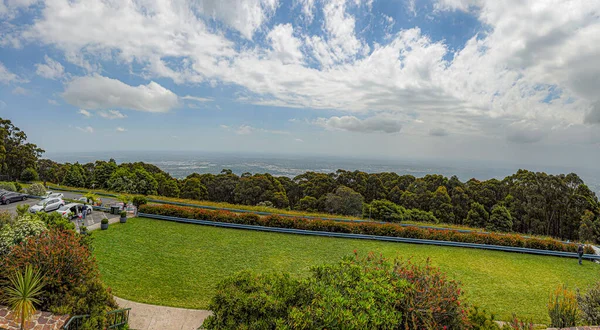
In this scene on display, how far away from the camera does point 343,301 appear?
4836mm

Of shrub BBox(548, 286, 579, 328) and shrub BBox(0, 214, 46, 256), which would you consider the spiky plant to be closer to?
shrub BBox(0, 214, 46, 256)

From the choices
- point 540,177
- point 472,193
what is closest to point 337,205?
point 472,193

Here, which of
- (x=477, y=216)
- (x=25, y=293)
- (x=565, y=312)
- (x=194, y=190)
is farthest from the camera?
(x=194, y=190)

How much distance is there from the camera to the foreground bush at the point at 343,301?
479 cm

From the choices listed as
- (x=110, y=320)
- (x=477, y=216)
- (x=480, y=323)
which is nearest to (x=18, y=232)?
(x=110, y=320)

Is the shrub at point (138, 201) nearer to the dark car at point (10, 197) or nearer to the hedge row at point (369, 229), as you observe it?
the hedge row at point (369, 229)

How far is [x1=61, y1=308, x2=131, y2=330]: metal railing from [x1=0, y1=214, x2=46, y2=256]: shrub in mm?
3758

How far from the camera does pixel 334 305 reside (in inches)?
192

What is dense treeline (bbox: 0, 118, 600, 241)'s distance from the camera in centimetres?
2728

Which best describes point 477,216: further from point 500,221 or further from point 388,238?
point 388,238

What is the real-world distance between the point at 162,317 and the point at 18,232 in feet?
17.7

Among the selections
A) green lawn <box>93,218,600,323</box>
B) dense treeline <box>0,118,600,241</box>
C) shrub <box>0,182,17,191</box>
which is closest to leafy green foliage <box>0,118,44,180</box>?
dense treeline <box>0,118,600,241</box>

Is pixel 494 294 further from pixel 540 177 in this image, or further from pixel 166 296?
pixel 540 177

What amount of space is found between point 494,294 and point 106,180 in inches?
1657
